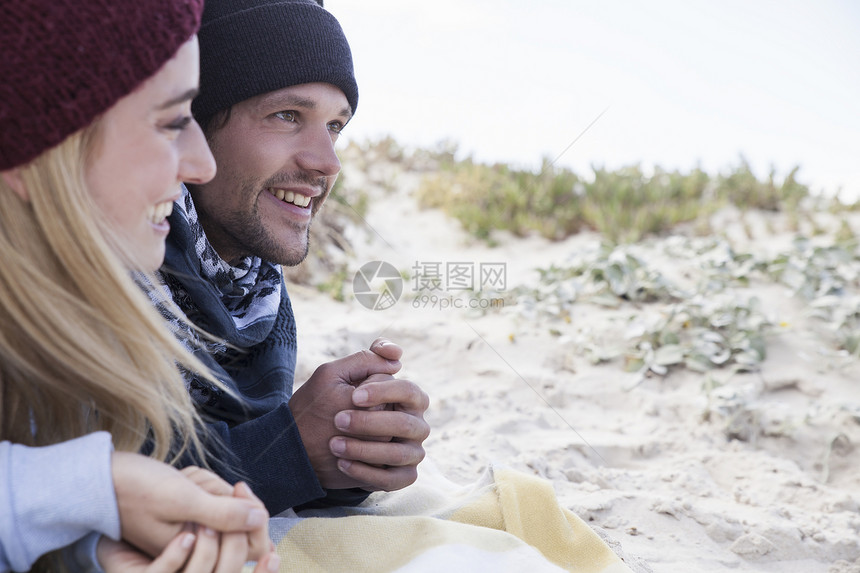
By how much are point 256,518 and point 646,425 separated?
237 centimetres

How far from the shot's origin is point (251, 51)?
2137 mm

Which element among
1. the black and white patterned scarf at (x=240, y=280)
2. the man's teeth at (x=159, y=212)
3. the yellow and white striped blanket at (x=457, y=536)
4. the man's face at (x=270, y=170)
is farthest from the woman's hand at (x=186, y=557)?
the man's face at (x=270, y=170)

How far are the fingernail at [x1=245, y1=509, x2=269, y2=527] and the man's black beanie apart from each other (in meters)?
1.40

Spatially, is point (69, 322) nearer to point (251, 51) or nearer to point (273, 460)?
point (273, 460)

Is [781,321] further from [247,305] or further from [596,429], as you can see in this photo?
[247,305]

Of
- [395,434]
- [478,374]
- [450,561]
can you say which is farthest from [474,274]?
[450,561]

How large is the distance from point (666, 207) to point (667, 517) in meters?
3.99

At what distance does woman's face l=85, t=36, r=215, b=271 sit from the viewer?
1.26m

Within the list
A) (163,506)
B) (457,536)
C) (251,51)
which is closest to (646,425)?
(457,536)

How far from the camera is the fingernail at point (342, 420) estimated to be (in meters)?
1.85

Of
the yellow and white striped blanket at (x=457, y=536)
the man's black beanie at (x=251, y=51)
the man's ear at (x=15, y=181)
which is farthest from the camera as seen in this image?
the man's black beanie at (x=251, y=51)

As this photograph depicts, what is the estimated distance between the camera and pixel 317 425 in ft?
6.19

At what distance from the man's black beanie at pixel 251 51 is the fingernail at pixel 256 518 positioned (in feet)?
4.61

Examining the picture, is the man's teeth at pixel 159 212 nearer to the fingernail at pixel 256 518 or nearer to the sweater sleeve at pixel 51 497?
the sweater sleeve at pixel 51 497
